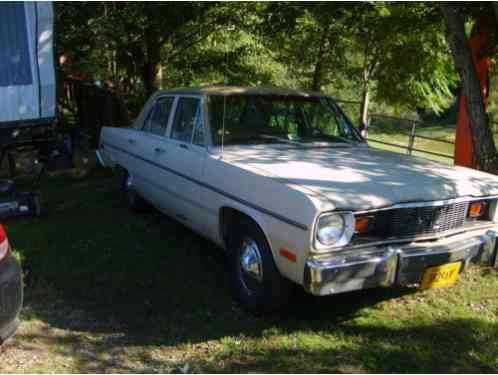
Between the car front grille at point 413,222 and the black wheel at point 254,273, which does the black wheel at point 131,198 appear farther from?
the car front grille at point 413,222

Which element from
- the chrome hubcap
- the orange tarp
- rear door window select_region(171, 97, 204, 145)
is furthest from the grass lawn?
the orange tarp

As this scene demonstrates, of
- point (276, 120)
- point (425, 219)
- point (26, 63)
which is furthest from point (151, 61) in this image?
point (425, 219)

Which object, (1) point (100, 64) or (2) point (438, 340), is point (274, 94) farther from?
(1) point (100, 64)

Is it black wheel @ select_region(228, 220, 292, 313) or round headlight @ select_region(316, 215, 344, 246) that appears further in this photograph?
black wheel @ select_region(228, 220, 292, 313)

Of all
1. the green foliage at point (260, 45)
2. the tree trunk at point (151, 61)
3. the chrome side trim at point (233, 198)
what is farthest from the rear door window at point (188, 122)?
the tree trunk at point (151, 61)

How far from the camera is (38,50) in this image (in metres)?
6.35

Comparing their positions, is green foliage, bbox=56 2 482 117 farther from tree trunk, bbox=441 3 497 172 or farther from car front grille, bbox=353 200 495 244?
car front grille, bbox=353 200 495 244

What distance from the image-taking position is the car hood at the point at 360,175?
3.65 meters

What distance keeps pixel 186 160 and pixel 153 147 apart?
2.81 ft

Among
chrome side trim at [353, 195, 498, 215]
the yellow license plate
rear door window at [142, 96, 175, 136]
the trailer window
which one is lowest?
the yellow license plate

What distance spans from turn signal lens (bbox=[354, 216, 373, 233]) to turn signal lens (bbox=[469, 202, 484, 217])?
947mm

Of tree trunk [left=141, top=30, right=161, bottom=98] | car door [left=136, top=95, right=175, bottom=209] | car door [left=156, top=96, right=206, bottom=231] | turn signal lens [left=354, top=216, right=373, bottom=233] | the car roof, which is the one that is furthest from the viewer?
tree trunk [left=141, top=30, right=161, bottom=98]

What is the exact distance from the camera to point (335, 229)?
3.54 m

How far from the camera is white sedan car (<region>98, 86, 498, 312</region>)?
3539 mm
